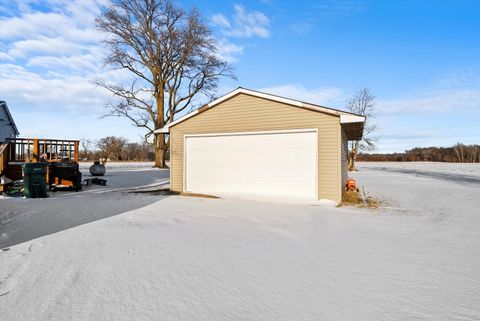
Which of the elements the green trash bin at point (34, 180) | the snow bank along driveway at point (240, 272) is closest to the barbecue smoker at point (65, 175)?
the green trash bin at point (34, 180)

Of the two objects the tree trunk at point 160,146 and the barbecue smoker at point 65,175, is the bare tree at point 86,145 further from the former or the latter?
the barbecue smoker at point 65,175

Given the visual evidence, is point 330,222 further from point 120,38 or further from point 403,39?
point 120,38

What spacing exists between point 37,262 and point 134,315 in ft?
5.66

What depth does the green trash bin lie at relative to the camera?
7.84 meters

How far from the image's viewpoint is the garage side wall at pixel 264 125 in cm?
802

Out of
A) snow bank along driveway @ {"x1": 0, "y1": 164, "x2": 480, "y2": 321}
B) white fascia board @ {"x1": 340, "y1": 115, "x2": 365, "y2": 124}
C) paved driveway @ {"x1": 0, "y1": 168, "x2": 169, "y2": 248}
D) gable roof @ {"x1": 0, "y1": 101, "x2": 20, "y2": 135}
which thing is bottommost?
snow bank along driveway @ {"x1": 0, "y1": 164, "x2": 480, "y2": 321}

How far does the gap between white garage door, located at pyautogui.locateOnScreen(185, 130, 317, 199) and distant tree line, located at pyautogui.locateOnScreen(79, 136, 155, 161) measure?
43060mm

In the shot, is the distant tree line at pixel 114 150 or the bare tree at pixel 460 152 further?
the bare tree at pixel 460 152

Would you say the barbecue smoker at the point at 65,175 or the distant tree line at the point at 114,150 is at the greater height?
the distant tree line at the point at 114,150

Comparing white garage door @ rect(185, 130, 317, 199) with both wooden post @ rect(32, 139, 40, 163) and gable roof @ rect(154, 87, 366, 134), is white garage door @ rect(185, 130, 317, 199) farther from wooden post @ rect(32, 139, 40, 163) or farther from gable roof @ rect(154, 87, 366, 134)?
wooden post @ rect(32, 139, 40, 163)

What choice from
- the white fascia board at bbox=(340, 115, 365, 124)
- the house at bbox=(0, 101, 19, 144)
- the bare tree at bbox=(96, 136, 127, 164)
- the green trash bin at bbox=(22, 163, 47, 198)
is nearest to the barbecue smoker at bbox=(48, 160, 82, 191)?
the green trash bin at bbox=(22, 163, 47, 198)

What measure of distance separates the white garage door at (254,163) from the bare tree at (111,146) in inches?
1770

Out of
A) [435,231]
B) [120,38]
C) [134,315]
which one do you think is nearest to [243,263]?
[134,315]

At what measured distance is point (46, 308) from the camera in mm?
2100
